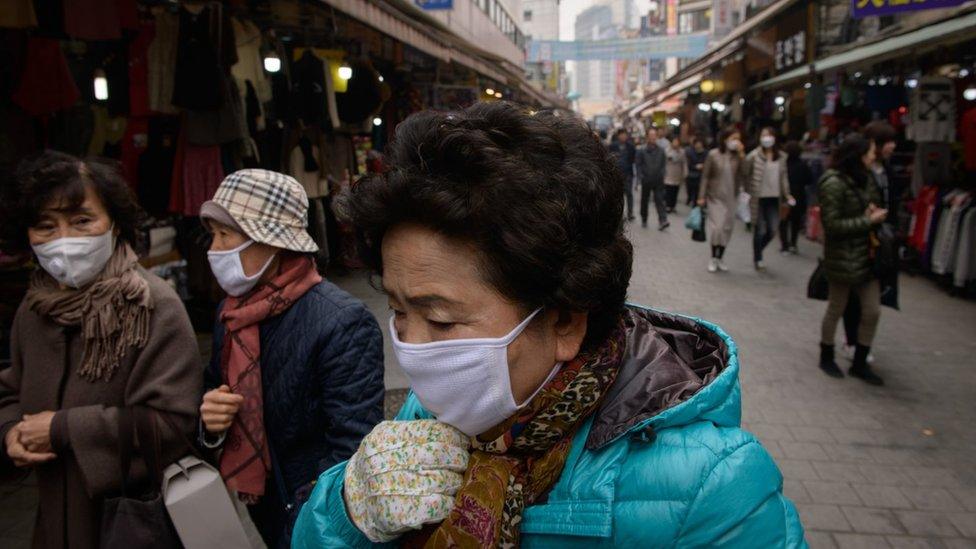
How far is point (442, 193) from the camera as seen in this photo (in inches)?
46.0

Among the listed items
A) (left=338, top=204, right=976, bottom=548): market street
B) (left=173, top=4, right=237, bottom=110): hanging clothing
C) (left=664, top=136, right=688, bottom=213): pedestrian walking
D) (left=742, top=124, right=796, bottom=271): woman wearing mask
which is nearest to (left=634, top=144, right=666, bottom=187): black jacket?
(left=664, top=136, right=688, bottom=213): pedestrian walking

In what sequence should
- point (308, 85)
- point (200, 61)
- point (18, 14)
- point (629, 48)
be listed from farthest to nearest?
point (629, 48), point (308, 85), point (200, 61), point (18, 14)

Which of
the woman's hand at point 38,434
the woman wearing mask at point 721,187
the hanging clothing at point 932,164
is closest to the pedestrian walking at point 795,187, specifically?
the woman wearing mask at point 721,187

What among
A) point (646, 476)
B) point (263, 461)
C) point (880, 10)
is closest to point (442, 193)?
point (646, 476)

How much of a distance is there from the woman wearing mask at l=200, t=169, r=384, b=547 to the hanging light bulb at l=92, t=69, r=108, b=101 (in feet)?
12.9

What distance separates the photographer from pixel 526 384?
1.31 m

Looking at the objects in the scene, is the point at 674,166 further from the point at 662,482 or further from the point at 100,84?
the point at 662,482

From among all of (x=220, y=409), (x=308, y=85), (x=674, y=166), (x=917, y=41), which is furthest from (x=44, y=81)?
(x=674, y=166)

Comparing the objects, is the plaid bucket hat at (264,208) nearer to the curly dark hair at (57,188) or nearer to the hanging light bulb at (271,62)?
the curly dark hair at (57,188)

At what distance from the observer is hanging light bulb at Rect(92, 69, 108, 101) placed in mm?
5434

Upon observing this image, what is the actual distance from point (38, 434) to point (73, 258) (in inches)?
23.3

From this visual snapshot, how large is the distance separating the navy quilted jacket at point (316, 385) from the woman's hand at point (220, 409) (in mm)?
106

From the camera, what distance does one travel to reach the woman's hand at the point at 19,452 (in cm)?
218

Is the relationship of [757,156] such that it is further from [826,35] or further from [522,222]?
[522,222]
